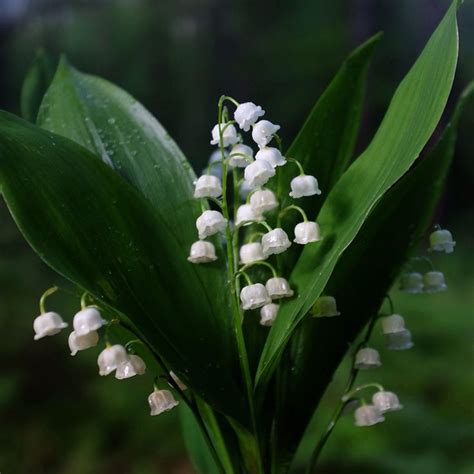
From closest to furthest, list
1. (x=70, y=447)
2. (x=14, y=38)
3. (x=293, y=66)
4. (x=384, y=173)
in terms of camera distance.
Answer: (x=384, y=173) → (x=70, y=447) → (x=14, y=38) → (x=293, y=66)

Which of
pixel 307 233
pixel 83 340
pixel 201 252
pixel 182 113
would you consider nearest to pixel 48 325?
pixel 83 340

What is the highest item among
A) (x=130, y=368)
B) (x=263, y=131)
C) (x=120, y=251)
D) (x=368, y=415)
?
(x=263, y=131)

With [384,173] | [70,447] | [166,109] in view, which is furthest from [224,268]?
[166,109]

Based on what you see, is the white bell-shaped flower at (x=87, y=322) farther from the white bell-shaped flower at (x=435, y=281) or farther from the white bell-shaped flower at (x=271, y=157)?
the white bell-shaped flower at (x=435, y=281)

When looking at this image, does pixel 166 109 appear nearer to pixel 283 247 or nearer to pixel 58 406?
pixel 58 406

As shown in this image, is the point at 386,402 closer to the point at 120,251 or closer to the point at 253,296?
the point at 253,296
